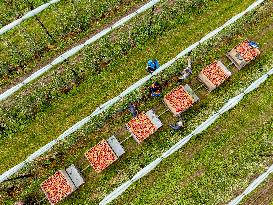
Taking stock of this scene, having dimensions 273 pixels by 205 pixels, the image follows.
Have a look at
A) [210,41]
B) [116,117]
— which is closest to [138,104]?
[116,117]

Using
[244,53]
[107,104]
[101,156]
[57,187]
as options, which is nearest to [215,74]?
Result: [244,53]

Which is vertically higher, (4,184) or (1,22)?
(1,22)

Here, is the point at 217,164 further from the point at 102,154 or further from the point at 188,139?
the point at 102,154

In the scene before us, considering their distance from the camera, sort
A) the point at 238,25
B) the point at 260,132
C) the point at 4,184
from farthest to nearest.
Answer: the point at 238,25
the point at 260,132
the point at 4,184

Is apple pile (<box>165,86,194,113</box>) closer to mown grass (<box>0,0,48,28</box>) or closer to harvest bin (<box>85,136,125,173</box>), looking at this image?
harvest bin (<box>85,136,125,173</box>)

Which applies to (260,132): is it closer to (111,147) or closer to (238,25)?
(238,25)

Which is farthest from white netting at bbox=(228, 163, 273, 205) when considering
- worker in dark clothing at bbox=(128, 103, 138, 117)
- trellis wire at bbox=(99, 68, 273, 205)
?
worker in dark clothing at bbox=(128, 103, 138, 117)

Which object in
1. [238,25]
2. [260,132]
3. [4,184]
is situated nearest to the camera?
[4,184]

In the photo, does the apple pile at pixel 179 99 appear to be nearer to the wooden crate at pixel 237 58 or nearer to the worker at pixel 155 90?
the worker at pixel 155 90
